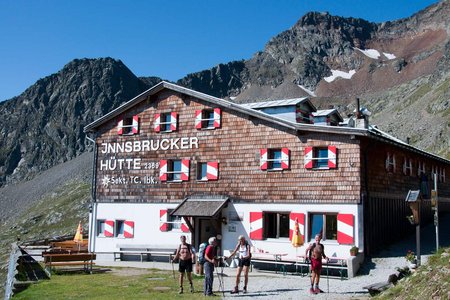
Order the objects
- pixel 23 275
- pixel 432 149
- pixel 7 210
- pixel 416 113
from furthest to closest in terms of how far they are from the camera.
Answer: pixel 7 210 → pixel 416 113 → pixel 432 149 → pixel 23 275

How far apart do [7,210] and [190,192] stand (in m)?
87.5

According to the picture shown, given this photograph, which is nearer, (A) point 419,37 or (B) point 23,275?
(B) point 23,275

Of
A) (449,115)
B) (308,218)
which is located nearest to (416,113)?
(449,115)

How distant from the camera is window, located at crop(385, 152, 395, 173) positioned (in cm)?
2425

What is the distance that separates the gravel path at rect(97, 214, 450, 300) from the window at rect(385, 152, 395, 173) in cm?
Answer: 337

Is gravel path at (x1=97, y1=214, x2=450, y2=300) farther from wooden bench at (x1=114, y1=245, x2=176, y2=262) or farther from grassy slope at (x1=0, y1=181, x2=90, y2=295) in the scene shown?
grassy slope at (x1=0, y1=181, x2=90, y2=295)

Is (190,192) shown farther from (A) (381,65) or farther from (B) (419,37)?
(B) (419,37)

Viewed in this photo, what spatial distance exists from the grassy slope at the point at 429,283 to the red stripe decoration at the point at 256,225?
1126cm

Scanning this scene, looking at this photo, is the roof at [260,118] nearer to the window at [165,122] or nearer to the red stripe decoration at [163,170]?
the window at [165,122]

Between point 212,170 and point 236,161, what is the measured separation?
132 centimetres

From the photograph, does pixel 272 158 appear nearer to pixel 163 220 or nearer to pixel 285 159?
pixel 285 159

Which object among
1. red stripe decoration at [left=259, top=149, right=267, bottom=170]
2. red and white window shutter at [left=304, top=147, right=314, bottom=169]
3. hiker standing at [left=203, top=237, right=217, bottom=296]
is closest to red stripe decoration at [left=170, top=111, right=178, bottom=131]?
red stripe decoration at [left=259, top=149, right=267, bottom=170]

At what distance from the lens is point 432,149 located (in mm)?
67938

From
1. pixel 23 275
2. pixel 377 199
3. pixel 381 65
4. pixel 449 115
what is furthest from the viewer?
pixel 381 65
